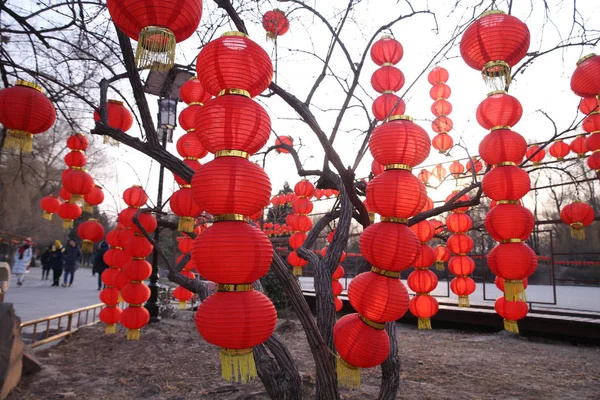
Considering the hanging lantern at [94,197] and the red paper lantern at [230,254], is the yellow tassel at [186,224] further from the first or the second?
the hanging lantern at [94,197]

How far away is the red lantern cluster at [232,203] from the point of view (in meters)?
1.96

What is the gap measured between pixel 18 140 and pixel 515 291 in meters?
5.13

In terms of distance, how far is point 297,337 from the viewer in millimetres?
8547

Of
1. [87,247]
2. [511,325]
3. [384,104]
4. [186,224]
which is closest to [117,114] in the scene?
[186,224]

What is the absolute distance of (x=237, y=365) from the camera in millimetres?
2006

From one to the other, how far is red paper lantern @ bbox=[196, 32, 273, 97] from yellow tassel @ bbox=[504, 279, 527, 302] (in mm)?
2753

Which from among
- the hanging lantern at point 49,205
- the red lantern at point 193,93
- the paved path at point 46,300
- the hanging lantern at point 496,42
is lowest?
the paved path at point 46,300

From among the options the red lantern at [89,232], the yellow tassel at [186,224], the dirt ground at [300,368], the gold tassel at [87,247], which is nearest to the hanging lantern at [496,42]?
the yellow tassel at [186,224]

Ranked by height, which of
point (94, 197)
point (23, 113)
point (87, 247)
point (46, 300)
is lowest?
point (46, 300)

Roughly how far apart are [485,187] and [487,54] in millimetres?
1110

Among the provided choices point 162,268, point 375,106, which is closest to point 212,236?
point 375,106

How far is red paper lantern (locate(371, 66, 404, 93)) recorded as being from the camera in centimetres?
368

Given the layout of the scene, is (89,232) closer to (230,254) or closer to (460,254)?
(230,254)

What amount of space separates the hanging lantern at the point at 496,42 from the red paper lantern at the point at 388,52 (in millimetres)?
975
